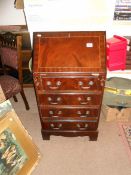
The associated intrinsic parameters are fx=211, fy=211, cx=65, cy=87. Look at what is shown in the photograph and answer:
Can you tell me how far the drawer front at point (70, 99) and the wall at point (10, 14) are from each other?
153cm

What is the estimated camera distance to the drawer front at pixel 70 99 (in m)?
2.22

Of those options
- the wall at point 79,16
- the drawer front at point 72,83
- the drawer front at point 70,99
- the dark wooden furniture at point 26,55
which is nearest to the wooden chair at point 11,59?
the dark wooden furniture at point 26,55

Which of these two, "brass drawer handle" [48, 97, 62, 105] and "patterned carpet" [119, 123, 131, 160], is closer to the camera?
"brass drawer handle" [48, 97, 62, 105]

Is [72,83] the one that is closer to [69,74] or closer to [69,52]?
[69,74]

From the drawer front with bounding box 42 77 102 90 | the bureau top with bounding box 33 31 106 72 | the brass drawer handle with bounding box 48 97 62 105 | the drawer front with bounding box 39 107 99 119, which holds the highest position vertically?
the bureau top with bounding box 33 31 106 72

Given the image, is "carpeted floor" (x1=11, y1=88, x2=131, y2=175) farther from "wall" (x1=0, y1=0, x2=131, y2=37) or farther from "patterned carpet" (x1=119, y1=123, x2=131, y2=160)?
"wall" (x1=0, y1=0, x2=131, y2=37)

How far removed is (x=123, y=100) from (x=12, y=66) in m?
1.57

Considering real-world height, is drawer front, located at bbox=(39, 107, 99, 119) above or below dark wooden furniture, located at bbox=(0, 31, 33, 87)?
below

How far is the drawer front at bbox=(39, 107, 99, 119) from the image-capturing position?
237 centimetres

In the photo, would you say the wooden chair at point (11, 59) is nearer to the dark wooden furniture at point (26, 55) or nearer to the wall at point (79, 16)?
the dark wooden furniture at point (26, 55)

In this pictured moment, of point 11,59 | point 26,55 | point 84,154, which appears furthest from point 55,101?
point 26,55

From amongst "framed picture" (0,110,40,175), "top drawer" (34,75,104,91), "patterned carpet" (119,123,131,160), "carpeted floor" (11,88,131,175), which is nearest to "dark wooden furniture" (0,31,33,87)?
"carpeted floor" (11,88,131,175)

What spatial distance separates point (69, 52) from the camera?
7.01ft

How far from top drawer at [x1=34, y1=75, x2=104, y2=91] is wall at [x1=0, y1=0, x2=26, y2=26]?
4.94 ft
